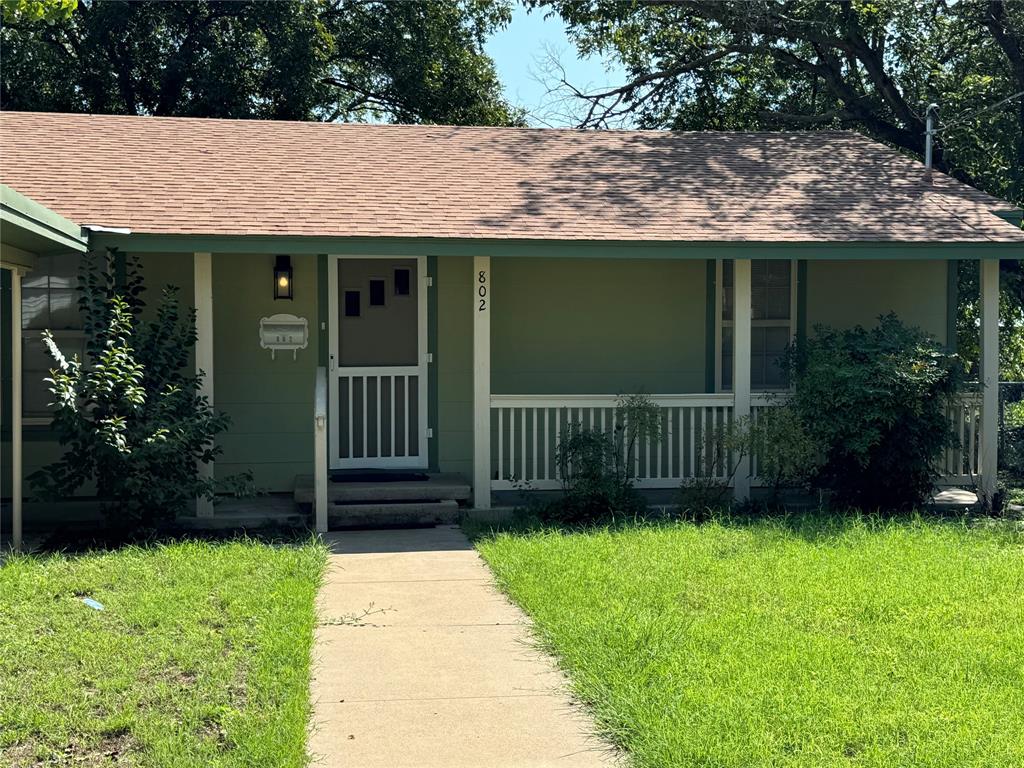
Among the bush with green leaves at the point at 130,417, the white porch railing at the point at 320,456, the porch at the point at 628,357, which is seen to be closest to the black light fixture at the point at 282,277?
the porch at the point at 628,357

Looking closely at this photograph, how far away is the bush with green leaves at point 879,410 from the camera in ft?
31.1

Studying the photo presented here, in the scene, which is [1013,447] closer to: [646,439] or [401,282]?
[646,439]

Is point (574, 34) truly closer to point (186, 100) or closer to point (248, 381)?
point (186, 100)

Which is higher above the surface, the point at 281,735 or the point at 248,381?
the point at 248,381

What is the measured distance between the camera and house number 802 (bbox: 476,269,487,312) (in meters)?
9.86

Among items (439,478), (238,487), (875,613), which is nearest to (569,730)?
(875,613)

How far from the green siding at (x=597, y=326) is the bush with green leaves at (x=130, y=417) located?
2.94 meters

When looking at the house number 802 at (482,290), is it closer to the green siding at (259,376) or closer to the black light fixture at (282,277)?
the green siding at (259,376)

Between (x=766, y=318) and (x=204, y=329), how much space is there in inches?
208

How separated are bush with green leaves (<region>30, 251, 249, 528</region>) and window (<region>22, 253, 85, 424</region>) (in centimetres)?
73

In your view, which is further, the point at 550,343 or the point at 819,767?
the point at 550,343

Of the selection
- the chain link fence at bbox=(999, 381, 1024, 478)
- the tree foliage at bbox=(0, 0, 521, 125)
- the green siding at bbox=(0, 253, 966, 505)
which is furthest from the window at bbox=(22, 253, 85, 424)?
the tree foliage at bbox=(0, 0, 521, 125)

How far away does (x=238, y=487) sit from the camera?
9156 mm

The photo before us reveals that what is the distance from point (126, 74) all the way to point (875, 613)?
55.6ft
